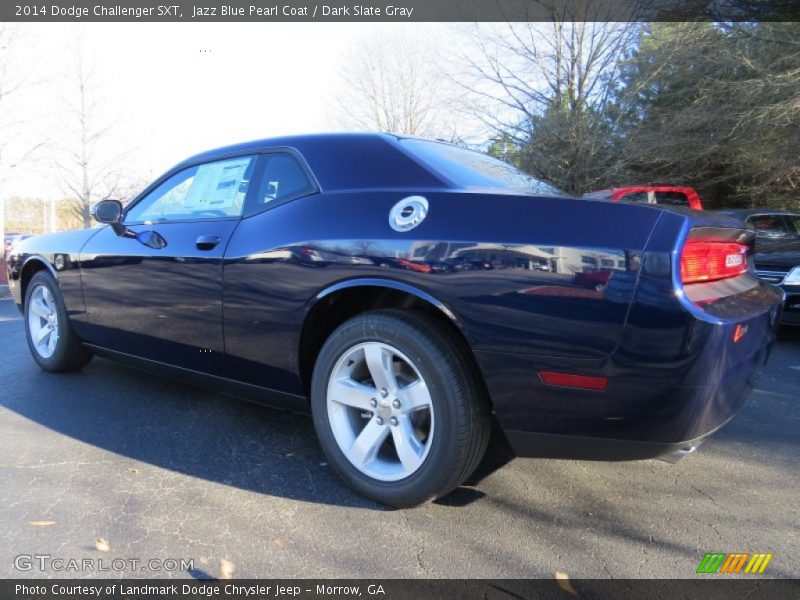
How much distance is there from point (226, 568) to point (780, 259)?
6.08 metres

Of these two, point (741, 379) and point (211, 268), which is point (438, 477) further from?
point (211, 268)

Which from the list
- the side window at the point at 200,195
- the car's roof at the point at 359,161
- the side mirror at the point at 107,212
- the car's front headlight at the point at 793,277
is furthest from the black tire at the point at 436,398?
the car's front headlight at the point at 793,277

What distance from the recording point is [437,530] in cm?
223

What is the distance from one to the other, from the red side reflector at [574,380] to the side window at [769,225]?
6994mm

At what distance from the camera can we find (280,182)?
279cm

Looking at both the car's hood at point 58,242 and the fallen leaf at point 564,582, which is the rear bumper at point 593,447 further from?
the car's hood at point 58,242

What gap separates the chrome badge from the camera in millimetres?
2248

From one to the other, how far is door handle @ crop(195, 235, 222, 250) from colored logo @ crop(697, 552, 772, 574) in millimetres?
2543

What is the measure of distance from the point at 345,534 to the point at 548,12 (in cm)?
1848

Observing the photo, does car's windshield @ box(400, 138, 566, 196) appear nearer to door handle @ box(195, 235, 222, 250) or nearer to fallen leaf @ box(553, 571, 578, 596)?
door handle @ box(195, 235, 222, 250)

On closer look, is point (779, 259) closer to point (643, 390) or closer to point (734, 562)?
point (734, 562)

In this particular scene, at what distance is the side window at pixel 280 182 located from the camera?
2701mm

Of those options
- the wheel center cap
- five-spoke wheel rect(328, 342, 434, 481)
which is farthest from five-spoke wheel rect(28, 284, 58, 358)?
the wheel center cap

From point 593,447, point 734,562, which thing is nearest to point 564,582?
point 593,447
